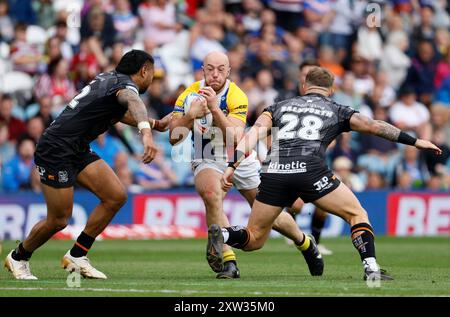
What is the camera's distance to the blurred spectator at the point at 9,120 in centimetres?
2275

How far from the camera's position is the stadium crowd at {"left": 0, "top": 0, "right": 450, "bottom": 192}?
2334cm

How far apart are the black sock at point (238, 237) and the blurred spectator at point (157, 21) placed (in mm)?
13866

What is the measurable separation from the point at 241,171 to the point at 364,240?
2.43 meters

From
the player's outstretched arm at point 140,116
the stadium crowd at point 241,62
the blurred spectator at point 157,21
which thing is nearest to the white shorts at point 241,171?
the player's outstretched arm at point 140,116

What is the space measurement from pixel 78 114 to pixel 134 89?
768 millimetres

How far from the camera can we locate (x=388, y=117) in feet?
88.2

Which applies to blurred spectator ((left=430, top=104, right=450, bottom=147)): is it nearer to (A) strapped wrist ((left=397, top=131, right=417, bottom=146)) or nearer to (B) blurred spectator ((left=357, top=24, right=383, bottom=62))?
(B) blurred spectator ((left=357, top=24, right=383, bottom=62))

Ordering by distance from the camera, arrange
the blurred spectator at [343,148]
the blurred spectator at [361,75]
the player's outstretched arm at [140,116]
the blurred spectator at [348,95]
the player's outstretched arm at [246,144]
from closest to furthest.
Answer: the player's outstretched arm at [140,116] < the player's outstretched arm at [246,144] < the blurred spectator at [343,148] < the blurred spectator at [348,95] < the blurred spectator at [361,75]

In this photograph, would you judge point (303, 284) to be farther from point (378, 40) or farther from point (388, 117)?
point (378, 40)

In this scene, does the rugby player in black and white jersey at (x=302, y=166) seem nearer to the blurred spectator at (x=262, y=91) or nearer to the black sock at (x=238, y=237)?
the black sock at (x=238, y=237)

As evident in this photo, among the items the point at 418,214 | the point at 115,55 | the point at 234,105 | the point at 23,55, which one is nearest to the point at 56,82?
the point at 23,55

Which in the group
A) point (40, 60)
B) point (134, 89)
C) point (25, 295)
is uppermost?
point (40, 60)

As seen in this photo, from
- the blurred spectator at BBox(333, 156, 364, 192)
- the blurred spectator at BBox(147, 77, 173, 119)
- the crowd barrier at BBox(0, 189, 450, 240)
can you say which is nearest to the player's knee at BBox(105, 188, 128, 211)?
the crowd barrier at BBox(0, 189, 450, 240)

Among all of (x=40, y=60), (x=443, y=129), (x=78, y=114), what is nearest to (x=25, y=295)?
(x=78, y=114)
